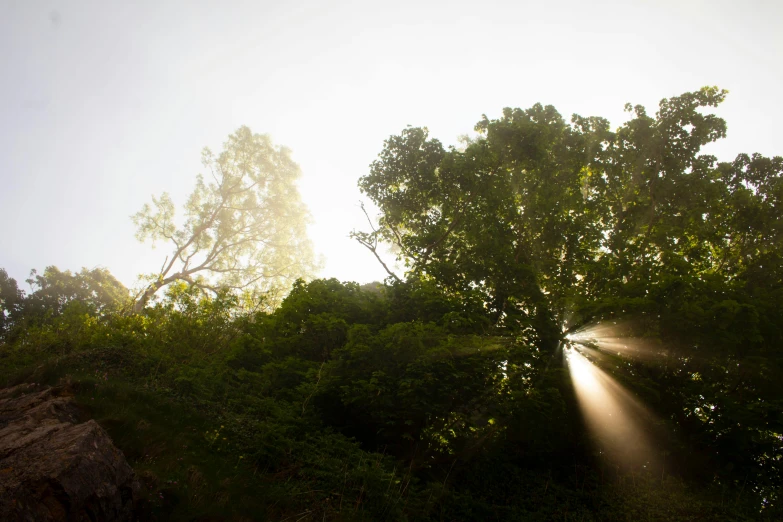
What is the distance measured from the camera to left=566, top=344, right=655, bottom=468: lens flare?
9.85m

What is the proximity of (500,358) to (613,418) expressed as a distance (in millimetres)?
3738

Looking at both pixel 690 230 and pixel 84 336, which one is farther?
pixel 690 230

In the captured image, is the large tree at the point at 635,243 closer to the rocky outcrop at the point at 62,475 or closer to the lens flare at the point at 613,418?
the lens flare at the point at 613,418

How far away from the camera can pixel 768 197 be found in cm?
1385

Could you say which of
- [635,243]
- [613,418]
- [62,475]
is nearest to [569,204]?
[635,243]

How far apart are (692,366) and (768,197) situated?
796 cm

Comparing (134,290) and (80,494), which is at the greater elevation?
(134,290)

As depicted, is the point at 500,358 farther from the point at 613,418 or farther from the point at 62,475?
the point at 62,475

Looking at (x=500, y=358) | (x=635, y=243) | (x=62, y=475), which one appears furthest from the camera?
(x=635, y=243)

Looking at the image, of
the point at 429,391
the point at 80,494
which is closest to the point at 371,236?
the point at 429,391

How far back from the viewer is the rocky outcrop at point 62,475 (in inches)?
147

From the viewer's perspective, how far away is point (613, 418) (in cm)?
1024

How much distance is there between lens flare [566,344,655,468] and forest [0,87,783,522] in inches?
1.9

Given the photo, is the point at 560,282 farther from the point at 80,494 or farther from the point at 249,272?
the point at 249,272
